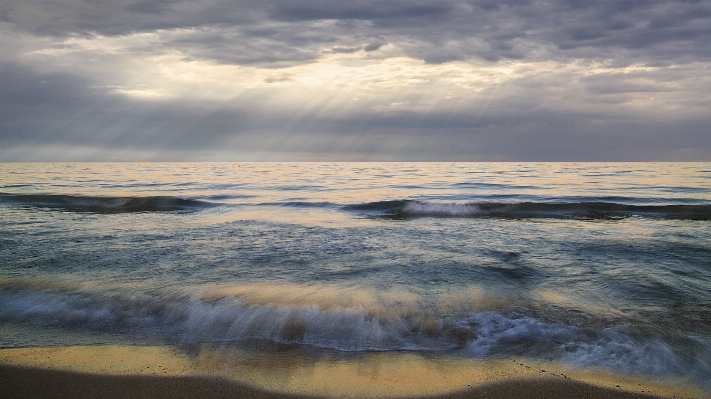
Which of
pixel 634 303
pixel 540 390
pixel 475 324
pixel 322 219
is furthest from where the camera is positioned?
pixel 322 219

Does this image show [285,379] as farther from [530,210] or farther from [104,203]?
[104,203]

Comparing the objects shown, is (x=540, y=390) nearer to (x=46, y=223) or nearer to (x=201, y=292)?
(x=201, y=292)

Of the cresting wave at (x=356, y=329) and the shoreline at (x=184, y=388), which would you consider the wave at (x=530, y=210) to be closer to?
the cresting wave at (x=356, y=329)

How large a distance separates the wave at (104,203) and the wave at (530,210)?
795 cm

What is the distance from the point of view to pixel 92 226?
1328 cm

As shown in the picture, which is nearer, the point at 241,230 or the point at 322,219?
the point at 241,230

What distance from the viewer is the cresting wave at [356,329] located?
15.6ft

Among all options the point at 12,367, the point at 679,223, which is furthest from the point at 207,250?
the point at 679,223

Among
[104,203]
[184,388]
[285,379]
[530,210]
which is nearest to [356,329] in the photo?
[285,379]

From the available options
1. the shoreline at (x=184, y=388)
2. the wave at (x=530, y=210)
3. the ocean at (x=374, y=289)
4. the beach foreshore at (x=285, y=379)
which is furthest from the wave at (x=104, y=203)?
the shoreline at (x=184, y=388)

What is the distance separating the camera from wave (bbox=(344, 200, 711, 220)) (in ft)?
55.2

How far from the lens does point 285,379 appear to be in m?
4.32

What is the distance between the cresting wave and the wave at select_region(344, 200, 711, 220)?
36.4ft

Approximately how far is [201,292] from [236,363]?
7.76ft
